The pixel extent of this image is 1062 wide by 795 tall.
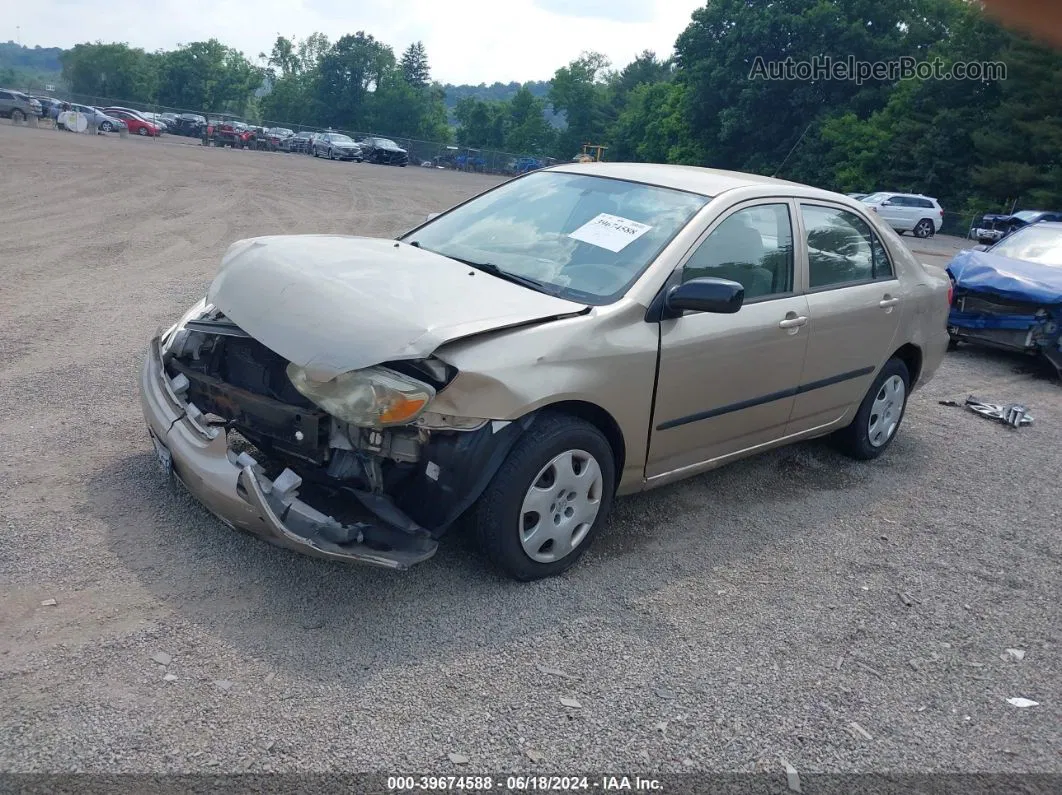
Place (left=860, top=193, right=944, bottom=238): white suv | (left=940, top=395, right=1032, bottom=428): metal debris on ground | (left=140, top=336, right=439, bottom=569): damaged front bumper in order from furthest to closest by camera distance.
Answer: (left=860, top=193, right=944, bottom=238): white suv
(left=940, top=395, right=1032, bottom=428): metal debris on ground
(left=140, top=336, right=439, bottom=569): damaged front bumper

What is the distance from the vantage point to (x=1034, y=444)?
272 inches

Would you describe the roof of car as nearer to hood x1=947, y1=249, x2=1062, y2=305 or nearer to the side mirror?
the side mirror

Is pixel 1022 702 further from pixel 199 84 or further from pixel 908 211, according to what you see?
pixel 199 84

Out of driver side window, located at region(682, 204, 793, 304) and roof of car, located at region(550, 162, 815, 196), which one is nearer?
driver side window, located at region(682, 204, 793, 304)

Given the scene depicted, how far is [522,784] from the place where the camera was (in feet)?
9.02

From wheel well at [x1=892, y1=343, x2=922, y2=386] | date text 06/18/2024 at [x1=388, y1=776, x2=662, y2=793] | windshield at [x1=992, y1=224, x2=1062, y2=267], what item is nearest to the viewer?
date text 06/18/2024 at [x1=388, y1=776, x2=662, y2=793]

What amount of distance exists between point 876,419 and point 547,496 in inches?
120

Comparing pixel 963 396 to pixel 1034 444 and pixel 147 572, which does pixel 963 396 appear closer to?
pixel 1034 444

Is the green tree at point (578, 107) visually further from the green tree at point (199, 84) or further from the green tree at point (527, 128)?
the green tree at point (199, 84)

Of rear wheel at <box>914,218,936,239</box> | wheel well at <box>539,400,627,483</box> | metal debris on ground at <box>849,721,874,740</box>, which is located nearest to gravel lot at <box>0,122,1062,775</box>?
metal debris on ground at <box>849,721,874,740</box>

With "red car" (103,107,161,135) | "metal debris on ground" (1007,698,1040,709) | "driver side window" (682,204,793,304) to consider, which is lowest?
"metal debris on ground" (1007,698,1040,709)

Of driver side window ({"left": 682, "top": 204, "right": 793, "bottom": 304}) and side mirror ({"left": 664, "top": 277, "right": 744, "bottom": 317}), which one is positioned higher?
driver side window ({"left": 682, "top": 204, "right": 793, "bottom": 304})

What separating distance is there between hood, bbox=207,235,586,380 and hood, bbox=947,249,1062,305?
23.6ft

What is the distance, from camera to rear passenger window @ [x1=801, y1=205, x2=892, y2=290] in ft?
16.7
